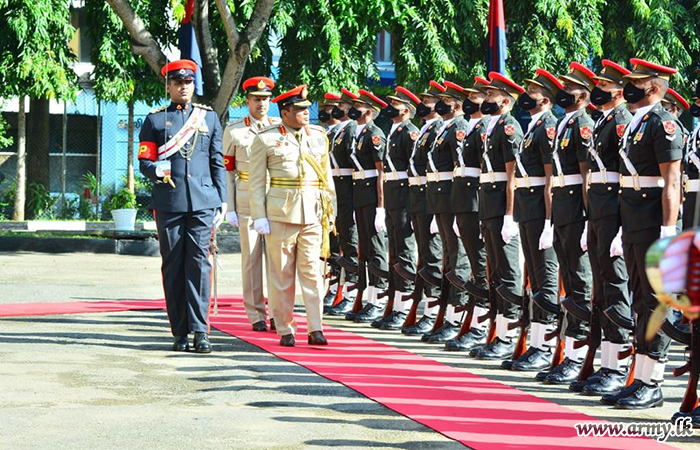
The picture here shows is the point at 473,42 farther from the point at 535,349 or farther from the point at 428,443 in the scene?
the point at 428,443

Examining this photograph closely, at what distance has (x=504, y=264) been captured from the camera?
9312 millimetres

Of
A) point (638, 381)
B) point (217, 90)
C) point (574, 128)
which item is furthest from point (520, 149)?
point (217, 90)

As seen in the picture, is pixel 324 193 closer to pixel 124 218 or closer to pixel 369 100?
pixel 369 100

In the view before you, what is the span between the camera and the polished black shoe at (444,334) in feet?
33.4

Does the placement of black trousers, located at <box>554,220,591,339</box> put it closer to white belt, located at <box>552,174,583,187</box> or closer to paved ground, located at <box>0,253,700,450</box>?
white belt, located at <box>552,174,583,187</box>

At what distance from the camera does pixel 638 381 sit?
7.36 m

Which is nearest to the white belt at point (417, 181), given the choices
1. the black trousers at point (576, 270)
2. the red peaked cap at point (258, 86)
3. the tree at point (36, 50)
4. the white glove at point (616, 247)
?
the red peaked cap at point (258, 86)

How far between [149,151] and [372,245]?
3.05m

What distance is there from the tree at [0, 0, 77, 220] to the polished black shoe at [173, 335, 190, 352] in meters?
11.5

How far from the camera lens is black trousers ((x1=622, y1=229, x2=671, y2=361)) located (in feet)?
23.7

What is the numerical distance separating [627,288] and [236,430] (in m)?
2.87

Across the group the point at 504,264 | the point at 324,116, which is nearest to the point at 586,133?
the point at 504,264

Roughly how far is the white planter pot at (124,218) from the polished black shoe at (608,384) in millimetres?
15546

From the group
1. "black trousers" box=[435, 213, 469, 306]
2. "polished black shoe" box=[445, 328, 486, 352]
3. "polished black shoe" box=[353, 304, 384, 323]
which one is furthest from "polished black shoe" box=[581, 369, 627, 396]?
"polished black shoe" box=[353, 304, 384, 323]
